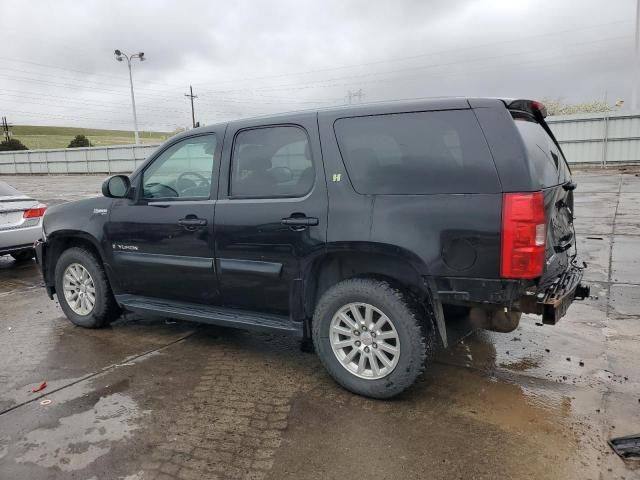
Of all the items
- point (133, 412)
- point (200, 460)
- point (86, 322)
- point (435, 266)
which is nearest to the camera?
point (200, 460)

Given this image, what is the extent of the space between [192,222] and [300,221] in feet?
3.44

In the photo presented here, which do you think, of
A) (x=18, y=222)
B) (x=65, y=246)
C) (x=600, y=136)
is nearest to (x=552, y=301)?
(x=65, y=246)

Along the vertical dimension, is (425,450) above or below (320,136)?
below

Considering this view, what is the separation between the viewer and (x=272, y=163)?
12.9 feet

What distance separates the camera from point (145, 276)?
15.0 feet

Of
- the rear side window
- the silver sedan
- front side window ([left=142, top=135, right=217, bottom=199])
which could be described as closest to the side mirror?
front side window ([left=142, top=135, right=217, bottom=199])

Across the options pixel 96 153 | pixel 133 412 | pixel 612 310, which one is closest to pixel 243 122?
pixel 133 412

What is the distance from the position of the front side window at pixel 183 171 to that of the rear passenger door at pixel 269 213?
20 centimetres

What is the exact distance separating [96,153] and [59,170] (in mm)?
5030

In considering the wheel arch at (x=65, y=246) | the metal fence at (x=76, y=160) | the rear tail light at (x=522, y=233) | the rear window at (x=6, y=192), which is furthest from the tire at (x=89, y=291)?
the metal fence at (x=76, y=160)

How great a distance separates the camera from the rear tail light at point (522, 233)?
2.95 metres

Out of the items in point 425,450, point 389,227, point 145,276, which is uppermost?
point 389,227

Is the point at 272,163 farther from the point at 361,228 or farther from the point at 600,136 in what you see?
the point at 600,136

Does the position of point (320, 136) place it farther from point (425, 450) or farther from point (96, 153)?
point (96, 153)
